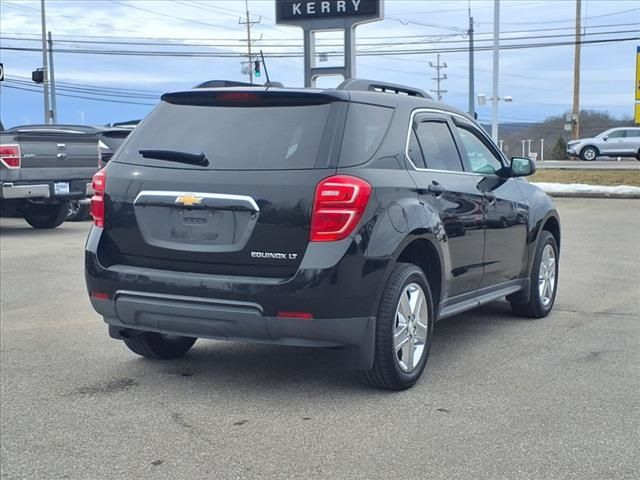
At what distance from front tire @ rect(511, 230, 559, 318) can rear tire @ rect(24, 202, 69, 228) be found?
10035 millimetres

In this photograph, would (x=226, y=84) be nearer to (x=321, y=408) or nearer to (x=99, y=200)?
(x=99, y=200)

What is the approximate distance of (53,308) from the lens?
796 cm

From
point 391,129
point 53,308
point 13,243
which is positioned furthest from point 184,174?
point 13,243

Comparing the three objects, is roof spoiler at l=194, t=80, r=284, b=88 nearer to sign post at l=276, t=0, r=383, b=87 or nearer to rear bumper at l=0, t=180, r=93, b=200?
rear bumper at l=0, t=180, r=93, b=200

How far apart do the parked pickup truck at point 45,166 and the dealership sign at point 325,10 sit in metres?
8.92

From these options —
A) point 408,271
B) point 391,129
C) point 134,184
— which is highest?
point 391,129

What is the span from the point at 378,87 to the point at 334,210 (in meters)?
1.42

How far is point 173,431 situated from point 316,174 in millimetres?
1601

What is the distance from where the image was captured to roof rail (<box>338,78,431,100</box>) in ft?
18.1

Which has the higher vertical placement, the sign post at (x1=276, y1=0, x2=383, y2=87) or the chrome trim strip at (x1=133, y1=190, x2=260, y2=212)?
the sign post at (x1=276, y1=0, x2=383, y2=87)

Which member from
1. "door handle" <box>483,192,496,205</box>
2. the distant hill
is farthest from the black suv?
the distant hill

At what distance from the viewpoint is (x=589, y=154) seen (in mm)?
41719

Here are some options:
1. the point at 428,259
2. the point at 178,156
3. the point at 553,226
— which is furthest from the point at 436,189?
the point at 553,226

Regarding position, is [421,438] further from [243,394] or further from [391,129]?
[391,129]
